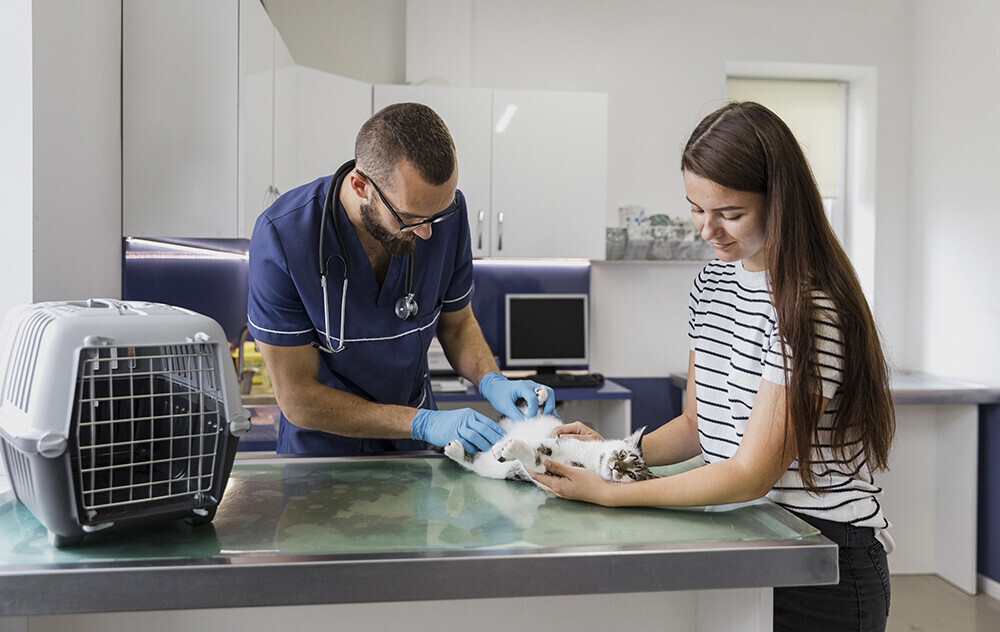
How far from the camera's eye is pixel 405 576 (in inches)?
35.0

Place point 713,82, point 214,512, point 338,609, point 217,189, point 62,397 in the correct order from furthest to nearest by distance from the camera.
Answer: point 713,82, point 217,189, point 338,609, point 214,512, point 62,397

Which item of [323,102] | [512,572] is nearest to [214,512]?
[512,572]

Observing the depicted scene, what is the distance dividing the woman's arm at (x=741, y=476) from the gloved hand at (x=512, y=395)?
430 millimetres

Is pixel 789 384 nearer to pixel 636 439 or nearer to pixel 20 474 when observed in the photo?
pixel 636 439

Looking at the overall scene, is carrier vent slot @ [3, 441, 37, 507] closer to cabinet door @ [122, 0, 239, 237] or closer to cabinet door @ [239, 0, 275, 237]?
cabinet door @ [122, 0, 239, 237]

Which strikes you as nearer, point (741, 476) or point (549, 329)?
point (741, 476)

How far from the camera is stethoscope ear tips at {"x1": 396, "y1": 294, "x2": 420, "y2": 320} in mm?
1618

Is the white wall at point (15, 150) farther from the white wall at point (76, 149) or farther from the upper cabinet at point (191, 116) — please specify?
the upper cabinet at point (191, 116)

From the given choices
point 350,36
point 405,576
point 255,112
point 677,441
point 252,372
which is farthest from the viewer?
point 350,36

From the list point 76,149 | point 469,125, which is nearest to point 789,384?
point 76,149

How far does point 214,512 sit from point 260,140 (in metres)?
1.72

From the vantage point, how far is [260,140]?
2445 millimetres

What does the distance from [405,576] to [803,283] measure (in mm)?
714

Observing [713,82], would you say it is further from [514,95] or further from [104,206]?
[104,206]
